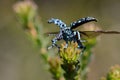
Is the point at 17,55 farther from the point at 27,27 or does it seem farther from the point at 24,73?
the point at 27,27

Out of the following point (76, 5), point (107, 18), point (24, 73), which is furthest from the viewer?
point (76, 5)

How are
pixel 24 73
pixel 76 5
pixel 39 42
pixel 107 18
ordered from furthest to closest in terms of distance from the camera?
pixel 76 5, pixel 107 18, pixel 24 73, pixel 39 42

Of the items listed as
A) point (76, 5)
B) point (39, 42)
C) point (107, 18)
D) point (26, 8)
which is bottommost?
point (39, 42)

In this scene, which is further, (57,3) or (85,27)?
(57,3)

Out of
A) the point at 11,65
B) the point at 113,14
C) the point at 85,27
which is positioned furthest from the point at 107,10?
the point at 85,27

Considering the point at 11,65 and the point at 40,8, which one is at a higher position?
the point at 40,8

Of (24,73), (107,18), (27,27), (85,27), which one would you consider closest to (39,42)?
(27,27)
